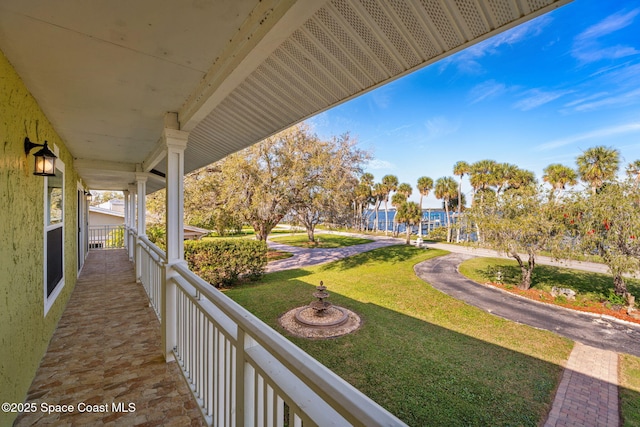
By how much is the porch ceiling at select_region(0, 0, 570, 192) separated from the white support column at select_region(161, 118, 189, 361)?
29 cm

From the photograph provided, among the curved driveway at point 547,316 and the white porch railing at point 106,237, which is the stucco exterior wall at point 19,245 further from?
the white porch railing at point 106,237

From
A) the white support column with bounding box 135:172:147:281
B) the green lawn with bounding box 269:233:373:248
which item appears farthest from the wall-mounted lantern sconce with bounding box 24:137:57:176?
the green lawn with bounding box 269:233:373:248

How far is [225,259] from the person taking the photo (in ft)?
30.5

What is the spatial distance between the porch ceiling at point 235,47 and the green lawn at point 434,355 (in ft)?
13.8

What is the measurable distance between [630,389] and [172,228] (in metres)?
7.33

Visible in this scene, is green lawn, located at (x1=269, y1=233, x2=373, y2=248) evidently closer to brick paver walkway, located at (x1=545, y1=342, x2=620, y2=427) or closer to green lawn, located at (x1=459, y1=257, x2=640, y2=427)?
green lawn, located at (x1=459, y1=257, x2=640, y2=427)

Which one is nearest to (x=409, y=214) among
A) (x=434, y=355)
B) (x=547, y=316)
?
(x=547, y=316)

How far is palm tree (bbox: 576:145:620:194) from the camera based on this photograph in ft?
41.6

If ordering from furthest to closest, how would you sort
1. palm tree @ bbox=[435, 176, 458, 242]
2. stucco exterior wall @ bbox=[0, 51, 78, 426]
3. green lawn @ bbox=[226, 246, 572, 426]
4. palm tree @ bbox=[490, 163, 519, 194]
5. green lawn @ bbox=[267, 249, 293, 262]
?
1. palm tree @ bbox=[435, 176, 458, 242]
2. palm tree @ bbox=[490, 163, 519, 194]
3. green lawn @ bbox=[267, 249, 293, 262]
4. green lawn @ bbox=[226, 246, 572, 426]
5. stucco exterior wall @ bbox=[0, 51, 78, 426]

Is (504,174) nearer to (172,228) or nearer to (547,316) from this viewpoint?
(547,316)

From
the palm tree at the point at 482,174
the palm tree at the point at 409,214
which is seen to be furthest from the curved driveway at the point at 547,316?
the palm tree at the point at 482,174

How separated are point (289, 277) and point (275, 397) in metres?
9.74

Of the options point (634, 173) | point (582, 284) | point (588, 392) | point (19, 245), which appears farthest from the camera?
point (582, 284)

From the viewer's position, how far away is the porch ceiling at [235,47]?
1.22 meters
